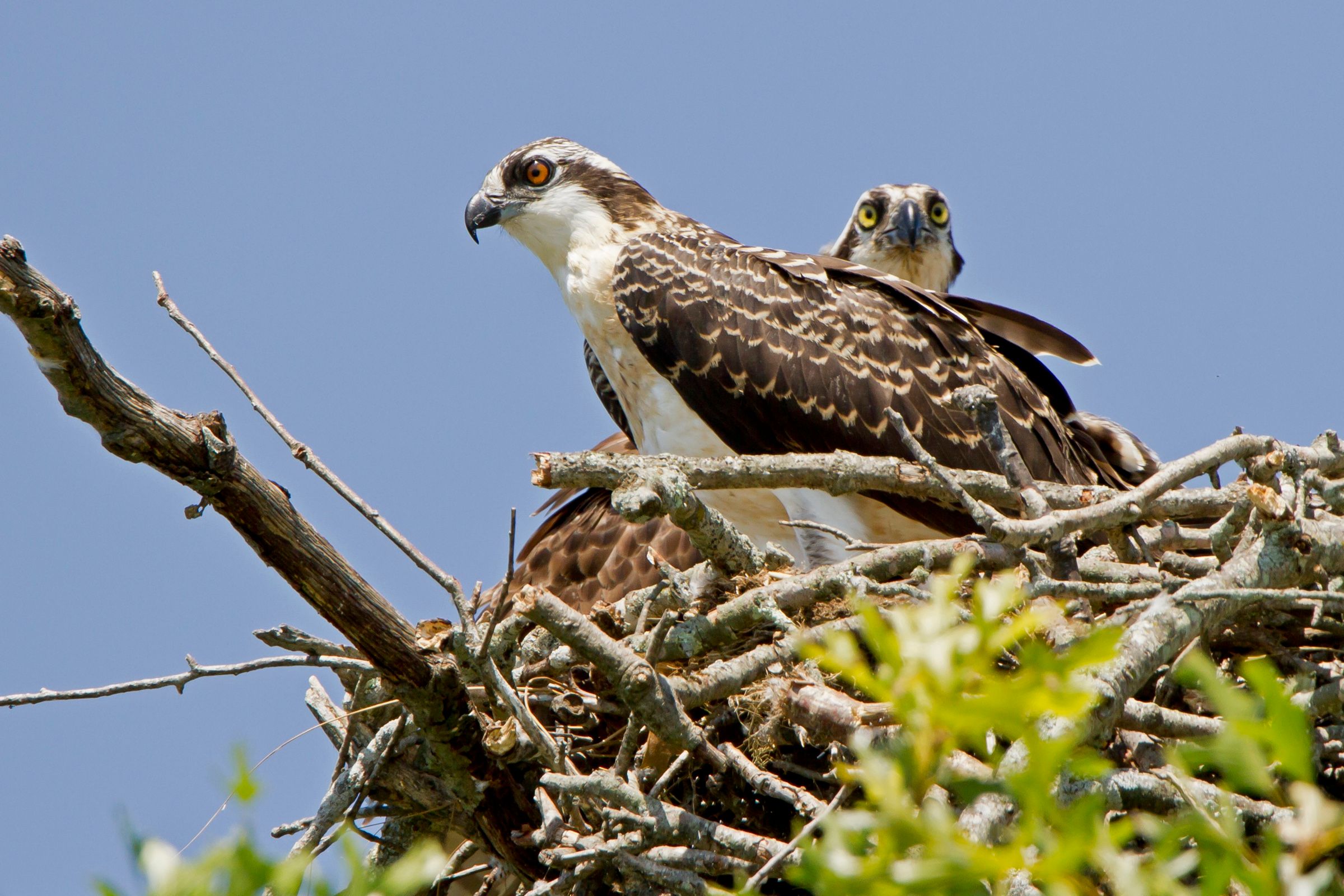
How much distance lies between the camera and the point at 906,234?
9.18 m

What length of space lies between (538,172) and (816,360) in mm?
2035

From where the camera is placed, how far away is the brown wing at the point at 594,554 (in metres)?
7.25

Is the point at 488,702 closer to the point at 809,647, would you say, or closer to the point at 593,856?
the point at 593,856

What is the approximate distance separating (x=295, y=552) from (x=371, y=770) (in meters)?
1.08

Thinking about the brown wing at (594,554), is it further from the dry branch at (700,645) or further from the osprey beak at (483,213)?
the dry branch at (700,645)

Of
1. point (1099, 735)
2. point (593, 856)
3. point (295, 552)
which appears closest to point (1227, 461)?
point (1099, 735)

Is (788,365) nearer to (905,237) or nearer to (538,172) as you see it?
(538,172)

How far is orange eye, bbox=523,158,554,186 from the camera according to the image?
25.0 ft

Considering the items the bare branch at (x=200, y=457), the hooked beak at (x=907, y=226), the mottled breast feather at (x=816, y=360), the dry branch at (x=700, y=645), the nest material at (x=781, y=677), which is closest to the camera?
the bare branch at (x=200, y=457)

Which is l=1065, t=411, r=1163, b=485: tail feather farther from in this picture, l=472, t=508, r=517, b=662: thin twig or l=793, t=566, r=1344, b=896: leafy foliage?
l=793, t=566, r=1344, b=896: leafy foliage

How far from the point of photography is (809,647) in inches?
69.3

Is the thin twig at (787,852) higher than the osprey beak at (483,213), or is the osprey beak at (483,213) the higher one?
the osprey beak at (483,213)

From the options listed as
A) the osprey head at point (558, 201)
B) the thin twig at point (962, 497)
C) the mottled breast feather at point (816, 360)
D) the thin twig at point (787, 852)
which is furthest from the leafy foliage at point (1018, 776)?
the osprey head at point (558, 201)

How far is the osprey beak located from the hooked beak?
2.80 metres
